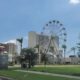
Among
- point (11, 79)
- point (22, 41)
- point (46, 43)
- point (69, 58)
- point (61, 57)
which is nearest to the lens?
point (11, 79)

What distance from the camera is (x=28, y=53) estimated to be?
63.8 m

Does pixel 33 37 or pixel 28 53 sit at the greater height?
pixel 33 37

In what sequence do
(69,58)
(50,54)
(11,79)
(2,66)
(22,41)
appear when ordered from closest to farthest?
(11,79) < (2,66) < (22,41) < (50,54) < (69,58)

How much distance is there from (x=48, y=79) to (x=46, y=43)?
80.9 m

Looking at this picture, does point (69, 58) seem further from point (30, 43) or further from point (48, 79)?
point (48, 79)

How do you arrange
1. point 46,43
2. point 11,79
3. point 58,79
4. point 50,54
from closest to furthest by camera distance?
point 58,79 → point 11,79 → point 46,43 → point 50,54

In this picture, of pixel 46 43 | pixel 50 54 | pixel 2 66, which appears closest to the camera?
pixel 2 66

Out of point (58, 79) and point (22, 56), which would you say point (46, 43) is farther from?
point (58, 79)

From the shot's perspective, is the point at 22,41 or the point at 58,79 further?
the point at 22,41

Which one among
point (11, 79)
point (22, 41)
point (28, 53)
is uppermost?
point (22, 41)

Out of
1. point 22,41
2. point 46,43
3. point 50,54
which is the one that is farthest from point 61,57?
point 46,43

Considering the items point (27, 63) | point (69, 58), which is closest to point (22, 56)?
point (27, 63)

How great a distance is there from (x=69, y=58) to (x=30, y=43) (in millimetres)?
29571

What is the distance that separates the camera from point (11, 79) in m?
32.4
